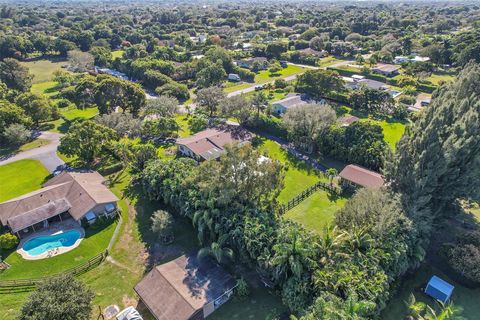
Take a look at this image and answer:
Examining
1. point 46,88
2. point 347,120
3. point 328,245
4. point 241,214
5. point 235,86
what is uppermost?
point 328,245

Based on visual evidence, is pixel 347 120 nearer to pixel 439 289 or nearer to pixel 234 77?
pixel 439 289

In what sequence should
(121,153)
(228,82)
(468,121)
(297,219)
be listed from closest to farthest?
(468,121)
(297,219)
(121,153)
(228,82)

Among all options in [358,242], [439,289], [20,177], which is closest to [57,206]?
[20,177]

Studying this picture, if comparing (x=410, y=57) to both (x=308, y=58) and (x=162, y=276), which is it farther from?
(x=162, y=276)

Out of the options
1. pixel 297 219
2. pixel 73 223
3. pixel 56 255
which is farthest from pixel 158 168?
pixel 297 219

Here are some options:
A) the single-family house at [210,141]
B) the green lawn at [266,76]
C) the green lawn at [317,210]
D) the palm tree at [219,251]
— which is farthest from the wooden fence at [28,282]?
the green lawn at [266,76]

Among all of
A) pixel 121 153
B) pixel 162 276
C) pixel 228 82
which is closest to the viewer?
pixel 162 276
